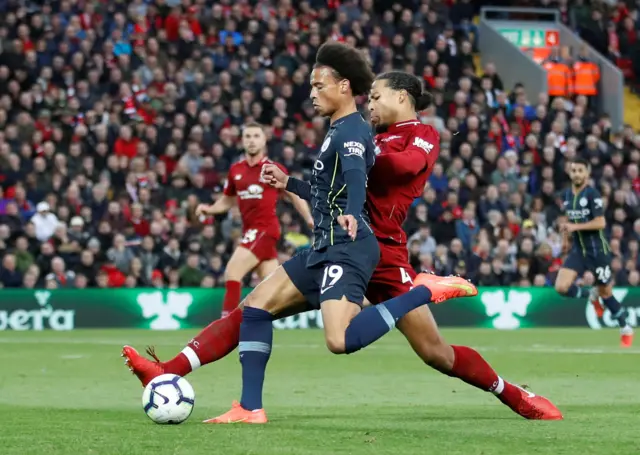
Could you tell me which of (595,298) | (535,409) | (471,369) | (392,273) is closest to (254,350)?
(392,273)

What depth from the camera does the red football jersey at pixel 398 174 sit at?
8.03 meters

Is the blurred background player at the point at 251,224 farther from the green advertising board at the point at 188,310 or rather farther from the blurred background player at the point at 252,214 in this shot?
A: the green advertising board at the point at 188,310

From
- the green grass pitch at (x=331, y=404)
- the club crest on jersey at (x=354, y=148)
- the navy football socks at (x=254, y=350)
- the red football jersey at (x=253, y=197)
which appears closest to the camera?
the green grass pitch at (x=331, y=404)

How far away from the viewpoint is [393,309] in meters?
7.72

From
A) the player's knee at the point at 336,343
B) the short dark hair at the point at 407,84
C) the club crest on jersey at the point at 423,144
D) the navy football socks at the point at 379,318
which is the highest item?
the short dark hair at the point at 407,84

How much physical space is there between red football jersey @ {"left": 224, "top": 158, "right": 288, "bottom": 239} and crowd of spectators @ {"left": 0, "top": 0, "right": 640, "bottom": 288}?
13.3ft

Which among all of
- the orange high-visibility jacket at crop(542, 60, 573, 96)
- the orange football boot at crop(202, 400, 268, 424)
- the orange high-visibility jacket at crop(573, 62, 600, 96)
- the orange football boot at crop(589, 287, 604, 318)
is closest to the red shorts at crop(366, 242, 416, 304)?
the orange football boot at crop(202, 400, 268, 424)

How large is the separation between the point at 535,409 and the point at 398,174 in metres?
1.63

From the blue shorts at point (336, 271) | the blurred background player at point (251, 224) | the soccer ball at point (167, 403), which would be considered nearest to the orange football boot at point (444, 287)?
the blue shorts at point (336, 271)

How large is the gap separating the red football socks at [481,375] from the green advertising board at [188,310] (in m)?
12.7

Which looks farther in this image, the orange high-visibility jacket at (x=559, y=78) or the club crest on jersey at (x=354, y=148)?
the orange high-visibility jacket at (x=559, y=78)

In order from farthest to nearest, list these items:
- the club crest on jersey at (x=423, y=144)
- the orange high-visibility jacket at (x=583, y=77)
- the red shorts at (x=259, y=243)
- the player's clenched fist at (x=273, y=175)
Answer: the orange high-visibility jacket at (x=583, y=77) < the red shorts at (x=259, y=243) < the club crest on jersey at (x=423, y=144) < the player's clenched fist at (x=273, y=175)

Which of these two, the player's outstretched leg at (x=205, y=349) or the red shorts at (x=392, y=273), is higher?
the red shorts at (x=392, y=273)

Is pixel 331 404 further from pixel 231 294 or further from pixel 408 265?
pixel 231 294
